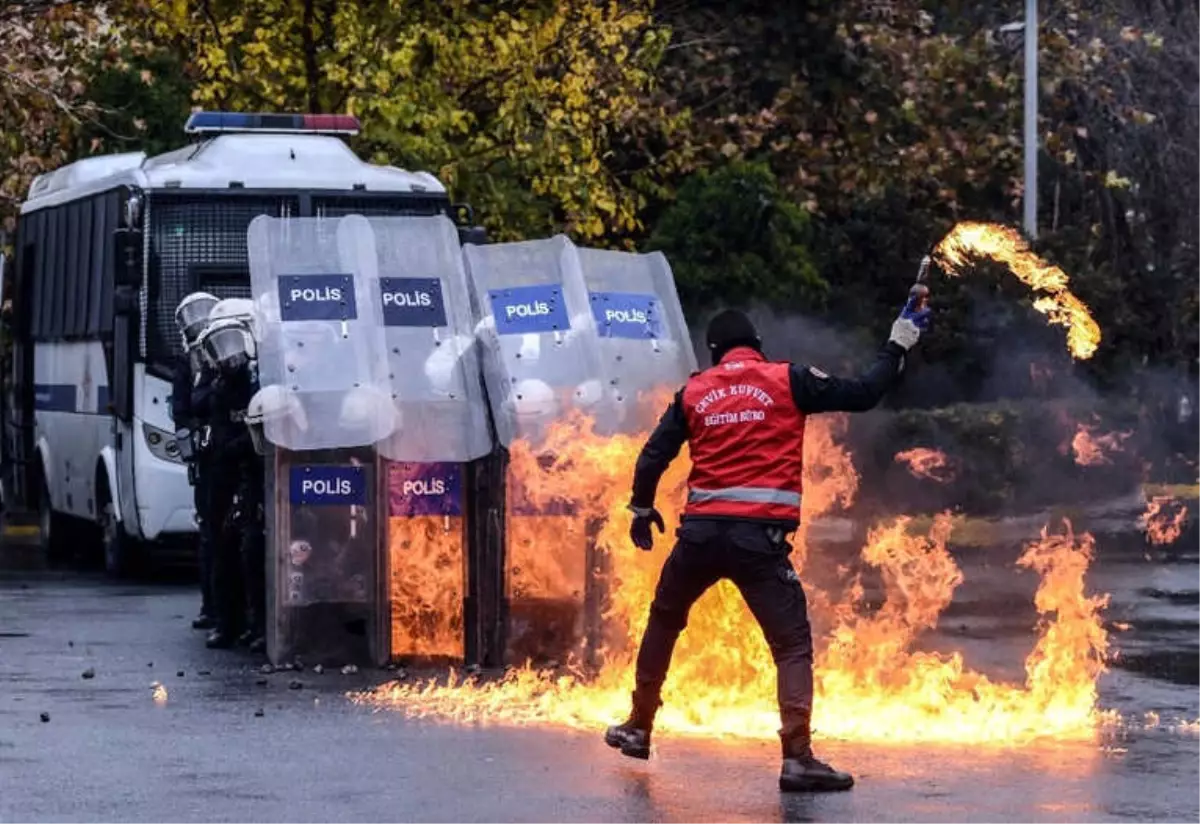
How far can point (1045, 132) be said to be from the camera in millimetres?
32719

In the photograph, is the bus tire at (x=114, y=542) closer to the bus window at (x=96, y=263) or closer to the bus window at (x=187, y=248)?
the bus window at (x=96, y=263)

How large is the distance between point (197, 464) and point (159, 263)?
13.0ft

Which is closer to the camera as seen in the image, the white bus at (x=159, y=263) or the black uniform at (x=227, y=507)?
the black uniform at (x=227, y=507)

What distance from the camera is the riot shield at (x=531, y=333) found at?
13.3 meters

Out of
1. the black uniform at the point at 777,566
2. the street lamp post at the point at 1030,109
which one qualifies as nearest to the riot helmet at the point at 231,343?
the black uniform at the point at 777,566

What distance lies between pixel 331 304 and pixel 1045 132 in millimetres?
20430

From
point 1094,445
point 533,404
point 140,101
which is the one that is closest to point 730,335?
point 533,404

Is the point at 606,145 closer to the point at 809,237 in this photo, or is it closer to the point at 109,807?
the point at 809,237

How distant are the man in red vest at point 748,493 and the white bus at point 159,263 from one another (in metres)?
7.18

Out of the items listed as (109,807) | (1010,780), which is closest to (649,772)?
(1010,780)

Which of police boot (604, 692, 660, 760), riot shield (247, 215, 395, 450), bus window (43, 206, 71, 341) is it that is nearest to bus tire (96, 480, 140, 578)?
bus window (43, 206, 71, 341)

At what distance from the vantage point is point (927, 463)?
24.5m

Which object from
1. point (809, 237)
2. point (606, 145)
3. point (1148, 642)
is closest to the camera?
point (1148, 642)

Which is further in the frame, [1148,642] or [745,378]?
[1148,642]
